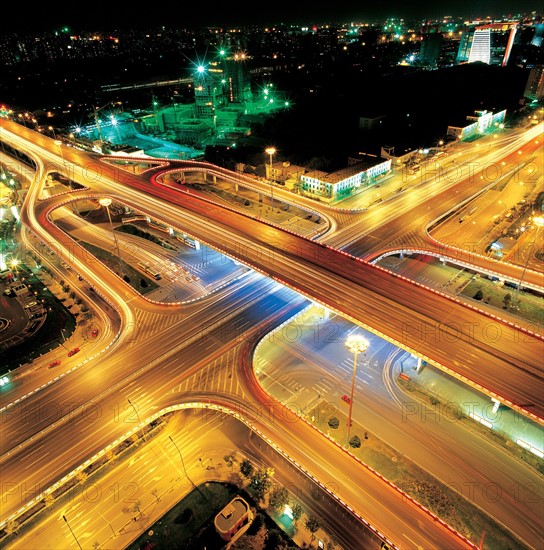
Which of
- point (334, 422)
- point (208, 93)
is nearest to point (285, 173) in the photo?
point (334, 422)

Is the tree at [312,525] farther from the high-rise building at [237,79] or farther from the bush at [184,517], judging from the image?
the high-rise building at [237,79]

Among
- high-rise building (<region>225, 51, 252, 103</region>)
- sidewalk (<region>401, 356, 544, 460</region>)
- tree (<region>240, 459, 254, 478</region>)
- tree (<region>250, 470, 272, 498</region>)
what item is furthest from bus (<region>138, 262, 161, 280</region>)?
high-rise building (<region>225, 51, 252, 103</region>)

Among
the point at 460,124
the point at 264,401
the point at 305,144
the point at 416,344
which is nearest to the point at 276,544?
the point at 264,401

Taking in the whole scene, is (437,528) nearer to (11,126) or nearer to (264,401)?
(264,401)

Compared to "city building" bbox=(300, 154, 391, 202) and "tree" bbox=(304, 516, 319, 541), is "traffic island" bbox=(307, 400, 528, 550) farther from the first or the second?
"city building" bbox=(300, 154, 391, 202)

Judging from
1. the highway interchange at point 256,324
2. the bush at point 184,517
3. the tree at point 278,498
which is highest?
the highway interchange at point 256,324

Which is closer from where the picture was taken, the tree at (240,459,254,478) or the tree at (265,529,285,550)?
the tree at (265,529,285,550)

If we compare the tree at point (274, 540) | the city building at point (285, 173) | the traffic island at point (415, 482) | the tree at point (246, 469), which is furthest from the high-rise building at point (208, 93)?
the tree at point (274, 540)
